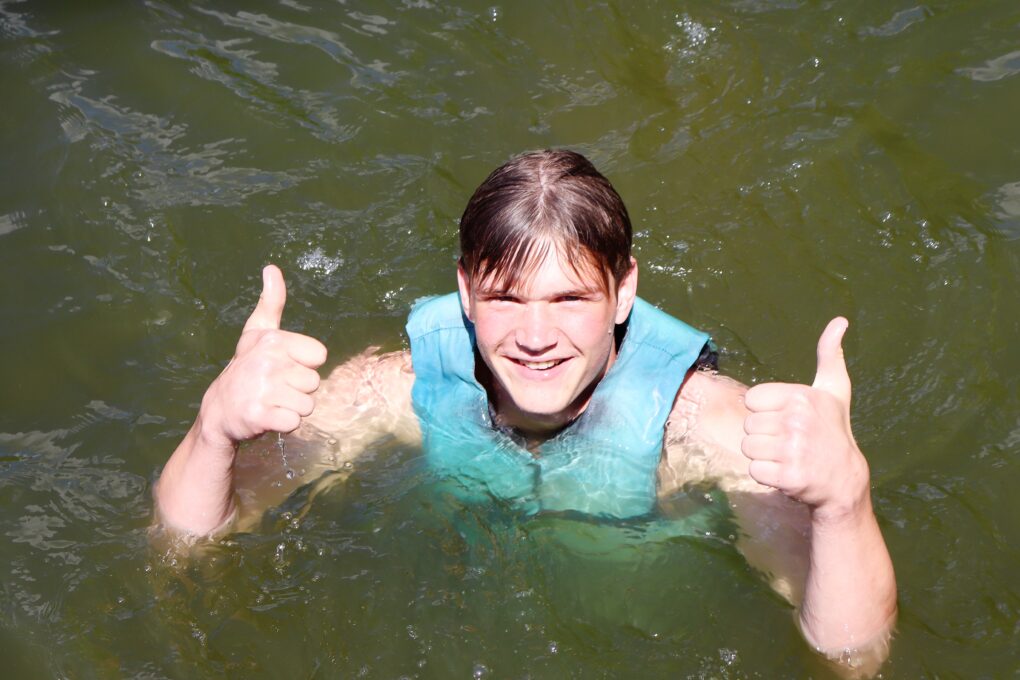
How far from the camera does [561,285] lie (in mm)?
3738

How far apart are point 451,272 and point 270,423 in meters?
2.06

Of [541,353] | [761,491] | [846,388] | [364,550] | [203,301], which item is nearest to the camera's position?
[846,388]

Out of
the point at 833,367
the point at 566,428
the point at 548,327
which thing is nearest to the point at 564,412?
the point at 566,428

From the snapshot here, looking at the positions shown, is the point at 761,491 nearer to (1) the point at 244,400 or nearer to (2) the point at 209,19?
(1) the point at 244,400

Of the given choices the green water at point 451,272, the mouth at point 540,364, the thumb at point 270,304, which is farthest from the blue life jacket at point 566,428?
the thumb at point 270,304

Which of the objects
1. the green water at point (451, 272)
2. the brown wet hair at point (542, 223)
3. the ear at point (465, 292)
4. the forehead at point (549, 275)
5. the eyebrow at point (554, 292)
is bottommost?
the green water at point (451, 272)

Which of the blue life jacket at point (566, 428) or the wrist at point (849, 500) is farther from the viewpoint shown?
the blue life jacket at point (566, 428)

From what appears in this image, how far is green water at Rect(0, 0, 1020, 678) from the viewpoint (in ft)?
13.6

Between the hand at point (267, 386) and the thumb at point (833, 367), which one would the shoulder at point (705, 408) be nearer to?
the thumb at point (833, 367)

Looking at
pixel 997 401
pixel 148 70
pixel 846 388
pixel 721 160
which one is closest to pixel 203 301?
pixel 148 70

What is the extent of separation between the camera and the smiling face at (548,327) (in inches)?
147

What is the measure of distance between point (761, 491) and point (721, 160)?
2.26 m

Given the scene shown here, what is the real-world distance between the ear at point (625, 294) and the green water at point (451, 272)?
81 centimetres

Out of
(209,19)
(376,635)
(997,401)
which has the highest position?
(209,19)
